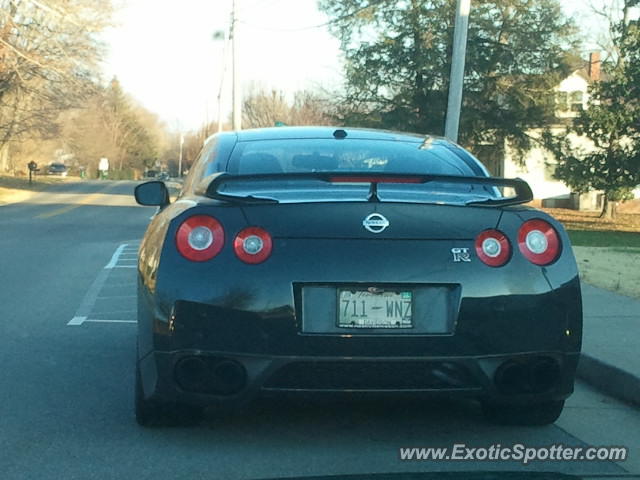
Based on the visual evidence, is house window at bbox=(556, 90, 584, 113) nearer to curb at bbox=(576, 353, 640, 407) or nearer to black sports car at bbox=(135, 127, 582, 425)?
curb at bbox=(576, 353, 640, 407)

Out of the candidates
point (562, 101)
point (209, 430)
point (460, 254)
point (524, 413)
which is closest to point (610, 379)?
point (524, 413)

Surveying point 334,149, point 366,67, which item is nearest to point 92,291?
point 334,149

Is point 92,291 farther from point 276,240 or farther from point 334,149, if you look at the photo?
point 276,240

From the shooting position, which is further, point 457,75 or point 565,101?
point 565,101

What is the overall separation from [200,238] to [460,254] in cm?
116

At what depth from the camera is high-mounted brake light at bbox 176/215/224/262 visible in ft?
14.5

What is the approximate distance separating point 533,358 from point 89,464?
2.04 m

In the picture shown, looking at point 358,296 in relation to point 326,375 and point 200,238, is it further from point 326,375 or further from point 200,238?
point 200,238

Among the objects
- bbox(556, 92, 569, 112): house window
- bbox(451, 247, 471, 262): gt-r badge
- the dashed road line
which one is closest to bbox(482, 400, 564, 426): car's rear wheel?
bbox(451, 247, 471, 262): gt-r badge

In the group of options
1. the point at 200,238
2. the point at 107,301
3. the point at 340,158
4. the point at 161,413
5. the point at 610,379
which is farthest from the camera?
the point at 107,301

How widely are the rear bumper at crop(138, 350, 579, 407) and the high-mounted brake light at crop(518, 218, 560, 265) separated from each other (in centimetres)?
44

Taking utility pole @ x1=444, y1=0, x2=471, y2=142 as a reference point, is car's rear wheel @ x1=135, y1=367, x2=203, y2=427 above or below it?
below

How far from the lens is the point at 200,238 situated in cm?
445

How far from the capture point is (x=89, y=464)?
14.5 feet
